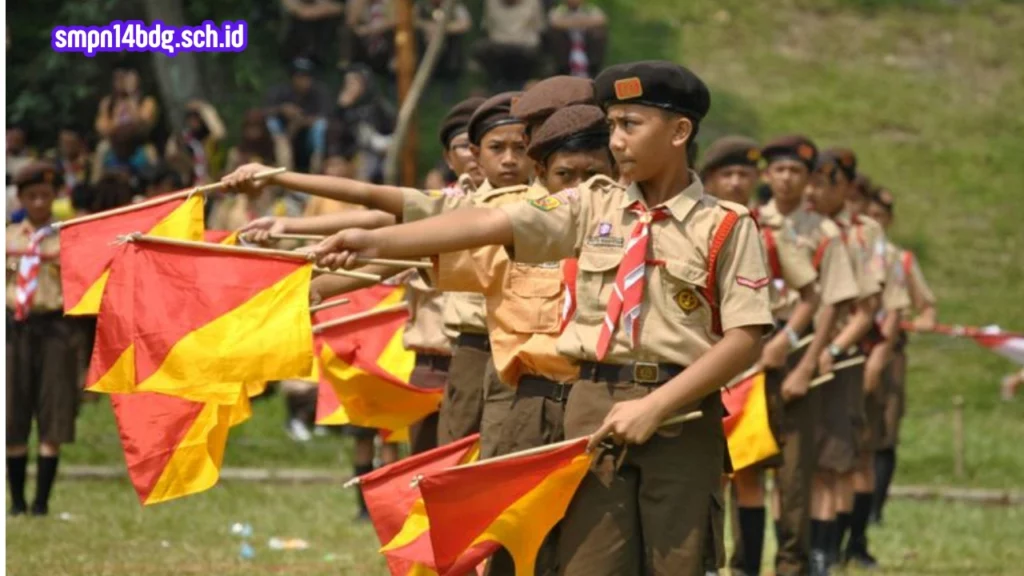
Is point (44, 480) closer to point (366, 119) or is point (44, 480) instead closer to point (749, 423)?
point (749, 423)

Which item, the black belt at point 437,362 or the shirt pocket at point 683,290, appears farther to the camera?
the black belt at point 437,362

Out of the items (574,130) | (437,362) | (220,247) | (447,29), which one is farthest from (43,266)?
(447,29)

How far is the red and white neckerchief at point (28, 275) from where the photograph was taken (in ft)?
49.8

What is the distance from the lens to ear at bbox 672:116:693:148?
297 inches

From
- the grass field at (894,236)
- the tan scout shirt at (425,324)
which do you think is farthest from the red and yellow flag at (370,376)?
the grass field at (894,236)

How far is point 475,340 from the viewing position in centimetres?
1015

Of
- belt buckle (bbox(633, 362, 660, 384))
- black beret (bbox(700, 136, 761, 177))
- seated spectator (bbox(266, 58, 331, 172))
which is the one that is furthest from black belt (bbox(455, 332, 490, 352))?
seated spectator (bbox(266, 58, 331, 172))

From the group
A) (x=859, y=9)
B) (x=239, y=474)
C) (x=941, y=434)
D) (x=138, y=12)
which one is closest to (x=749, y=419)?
(x=239, y=474)

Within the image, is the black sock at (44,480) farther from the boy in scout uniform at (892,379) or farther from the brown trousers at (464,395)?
the brown trousers at (464,395)

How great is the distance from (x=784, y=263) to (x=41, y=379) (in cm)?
580

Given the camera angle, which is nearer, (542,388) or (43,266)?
(542,388)

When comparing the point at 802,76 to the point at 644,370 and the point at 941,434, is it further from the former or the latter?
the point at 644,370

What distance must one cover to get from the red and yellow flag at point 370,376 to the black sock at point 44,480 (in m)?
3.75

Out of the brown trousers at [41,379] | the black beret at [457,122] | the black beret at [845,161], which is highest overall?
the black beret at [457,122]
